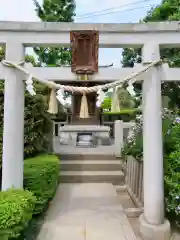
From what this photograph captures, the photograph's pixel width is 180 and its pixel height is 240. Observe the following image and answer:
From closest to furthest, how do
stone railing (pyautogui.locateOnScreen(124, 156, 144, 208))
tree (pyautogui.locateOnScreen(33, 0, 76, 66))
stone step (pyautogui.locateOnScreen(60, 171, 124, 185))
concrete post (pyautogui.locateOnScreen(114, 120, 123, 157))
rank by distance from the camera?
stone railing (pyautogui.locateOnScreen(124, 156, 144, 208)) → stone step (pyautogui.locateOnScreen(60, 171, 124, 185)) → concrete post (pyautogui.locateOnScreen(114, 120, 123, 157)) → tree (pyautogui.locateOnScreen(33, 0, 76, 66))

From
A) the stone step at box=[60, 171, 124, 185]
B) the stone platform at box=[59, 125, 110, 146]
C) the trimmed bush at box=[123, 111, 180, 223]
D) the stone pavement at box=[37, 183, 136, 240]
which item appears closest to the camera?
the trimmed bush at box=[123, 111, 180, 223]

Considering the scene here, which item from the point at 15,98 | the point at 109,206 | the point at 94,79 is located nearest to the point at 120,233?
the point at 109,206

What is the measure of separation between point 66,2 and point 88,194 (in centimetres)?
1465

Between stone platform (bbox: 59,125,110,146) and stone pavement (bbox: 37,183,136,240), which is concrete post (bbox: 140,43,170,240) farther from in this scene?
stone platform (bbox: 59,125,110,146)

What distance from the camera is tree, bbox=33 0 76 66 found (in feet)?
51.6

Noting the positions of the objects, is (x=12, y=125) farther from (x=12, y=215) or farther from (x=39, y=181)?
(x=12, y=215)

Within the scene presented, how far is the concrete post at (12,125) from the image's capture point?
3605mm

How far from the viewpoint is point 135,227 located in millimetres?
4012

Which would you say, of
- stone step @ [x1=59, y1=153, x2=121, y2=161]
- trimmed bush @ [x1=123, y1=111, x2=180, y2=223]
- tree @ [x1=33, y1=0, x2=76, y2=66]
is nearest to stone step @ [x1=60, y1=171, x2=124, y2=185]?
stone step @ [x1=59, y1=153, x2=121, y2=161]

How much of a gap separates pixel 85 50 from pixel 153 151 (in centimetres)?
195

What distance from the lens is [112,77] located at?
3711 millimetres

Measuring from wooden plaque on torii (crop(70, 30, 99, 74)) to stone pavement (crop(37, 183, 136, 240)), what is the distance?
263 cm

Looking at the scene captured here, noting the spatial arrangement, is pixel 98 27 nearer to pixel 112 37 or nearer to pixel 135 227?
pixel 112 37

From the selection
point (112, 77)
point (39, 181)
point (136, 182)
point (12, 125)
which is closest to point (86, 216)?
point (39, 181)
